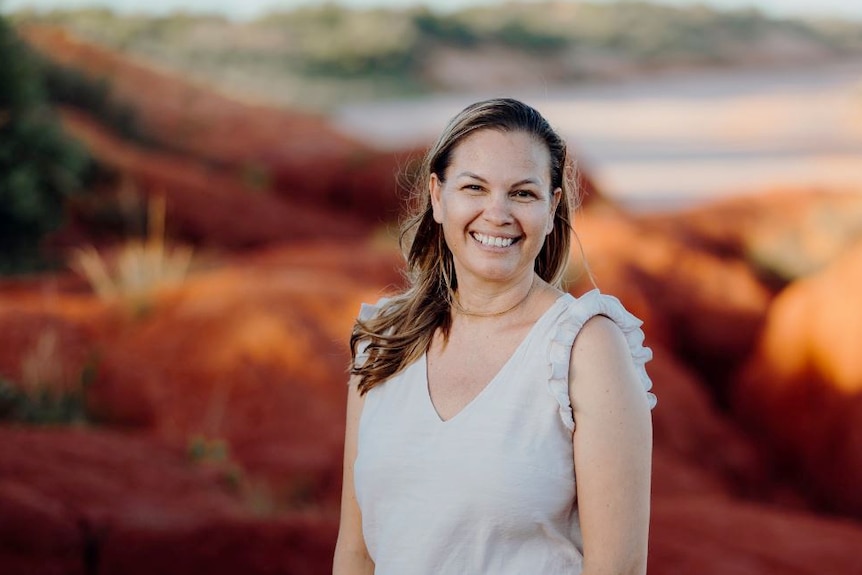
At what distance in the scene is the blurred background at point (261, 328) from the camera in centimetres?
532

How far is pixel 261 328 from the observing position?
900 centimetres

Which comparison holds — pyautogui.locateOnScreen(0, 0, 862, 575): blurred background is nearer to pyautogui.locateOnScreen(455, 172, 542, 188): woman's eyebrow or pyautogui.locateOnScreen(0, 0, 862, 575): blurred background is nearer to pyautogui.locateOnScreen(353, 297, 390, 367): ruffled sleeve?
pyautogui.locateOnScreen(353, 297, 390, 367): ruffled sleeve

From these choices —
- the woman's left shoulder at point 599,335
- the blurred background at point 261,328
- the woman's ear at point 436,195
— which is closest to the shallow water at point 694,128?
the blurred background at point 261,328

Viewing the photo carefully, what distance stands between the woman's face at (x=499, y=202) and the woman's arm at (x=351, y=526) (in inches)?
17.3

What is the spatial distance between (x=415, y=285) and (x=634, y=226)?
10.9 meters

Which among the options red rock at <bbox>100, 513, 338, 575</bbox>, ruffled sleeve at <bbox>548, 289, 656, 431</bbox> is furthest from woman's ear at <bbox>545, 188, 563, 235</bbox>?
red rock at <bbox>100, 513, 338, 575</bbox>

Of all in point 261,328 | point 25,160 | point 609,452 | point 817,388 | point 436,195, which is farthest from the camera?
point 25,160

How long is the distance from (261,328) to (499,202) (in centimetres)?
688

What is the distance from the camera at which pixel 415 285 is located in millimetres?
2625

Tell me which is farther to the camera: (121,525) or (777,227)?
(777,227)

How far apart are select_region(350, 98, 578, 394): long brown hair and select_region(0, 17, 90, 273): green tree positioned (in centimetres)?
871

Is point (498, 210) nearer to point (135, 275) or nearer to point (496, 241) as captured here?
point (496, 241)

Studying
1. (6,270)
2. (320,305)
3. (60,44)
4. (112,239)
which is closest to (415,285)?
(320,305)

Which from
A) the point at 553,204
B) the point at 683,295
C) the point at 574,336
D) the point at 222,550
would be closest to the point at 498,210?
the point at 553,204
